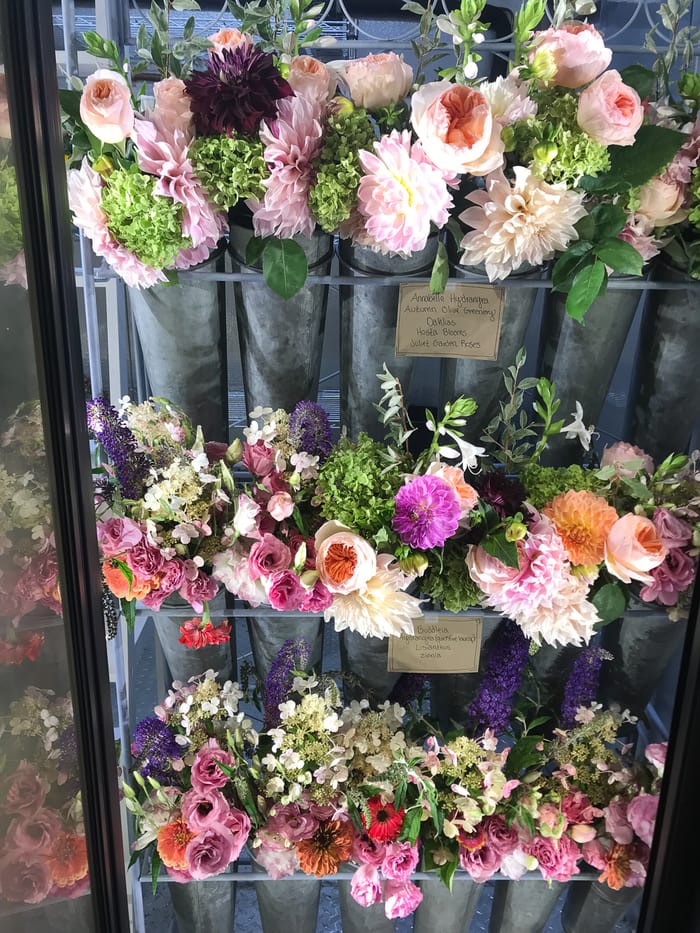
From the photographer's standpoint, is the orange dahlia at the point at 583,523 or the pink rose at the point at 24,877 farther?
the orange dahlia at the point at 583,523

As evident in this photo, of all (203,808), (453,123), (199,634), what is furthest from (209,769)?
(453,123)

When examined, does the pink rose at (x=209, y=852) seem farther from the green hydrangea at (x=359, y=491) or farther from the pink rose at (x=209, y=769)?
the green hydrangea at (x=359, y=491)

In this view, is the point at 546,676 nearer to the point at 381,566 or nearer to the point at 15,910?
the point at 381,566

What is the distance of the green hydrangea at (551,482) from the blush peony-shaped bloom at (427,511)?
0.50ft

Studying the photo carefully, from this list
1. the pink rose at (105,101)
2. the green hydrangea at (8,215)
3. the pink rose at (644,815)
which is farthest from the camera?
the pink rose at (644,815)

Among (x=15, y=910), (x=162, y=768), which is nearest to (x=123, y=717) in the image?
(x=162, y=768)

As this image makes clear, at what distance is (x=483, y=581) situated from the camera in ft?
3.49

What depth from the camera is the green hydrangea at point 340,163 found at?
0.93m

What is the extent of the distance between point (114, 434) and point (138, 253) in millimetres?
254

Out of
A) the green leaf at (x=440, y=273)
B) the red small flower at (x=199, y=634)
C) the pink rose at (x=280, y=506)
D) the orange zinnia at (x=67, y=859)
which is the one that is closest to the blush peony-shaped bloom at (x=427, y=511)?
the pink rose at (x=280, y=506)

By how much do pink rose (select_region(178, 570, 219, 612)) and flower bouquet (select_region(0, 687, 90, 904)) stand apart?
24 cm

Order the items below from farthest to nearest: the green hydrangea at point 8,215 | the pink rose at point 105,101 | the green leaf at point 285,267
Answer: the green leaf at point 285,267, the pink rose at point 105,101, the green hydrangea at point 8,215

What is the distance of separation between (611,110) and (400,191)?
26 centimetres

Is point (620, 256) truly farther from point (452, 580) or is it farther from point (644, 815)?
point (644, 815)
